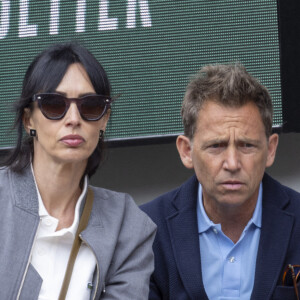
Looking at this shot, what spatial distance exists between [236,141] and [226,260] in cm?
44

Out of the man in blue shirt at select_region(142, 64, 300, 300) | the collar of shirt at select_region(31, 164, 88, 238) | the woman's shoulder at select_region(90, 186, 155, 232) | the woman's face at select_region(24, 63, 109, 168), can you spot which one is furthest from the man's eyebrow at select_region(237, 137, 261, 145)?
the collar of shirt at select_region(31, 164, 88, 238)

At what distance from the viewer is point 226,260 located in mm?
2877

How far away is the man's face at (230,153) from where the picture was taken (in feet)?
9.07

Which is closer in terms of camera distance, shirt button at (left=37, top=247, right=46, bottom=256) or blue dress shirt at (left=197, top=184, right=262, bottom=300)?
shirt button at (left=37, top=247, right=46, bottom=256)

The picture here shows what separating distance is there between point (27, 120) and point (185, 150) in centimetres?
67

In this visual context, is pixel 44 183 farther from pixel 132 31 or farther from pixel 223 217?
pixel 132 31

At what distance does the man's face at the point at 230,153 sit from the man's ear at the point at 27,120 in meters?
0.63

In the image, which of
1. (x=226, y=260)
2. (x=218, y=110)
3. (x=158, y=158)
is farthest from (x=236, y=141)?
(x=158, y=158)

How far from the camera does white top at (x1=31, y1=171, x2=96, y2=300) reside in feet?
8.13

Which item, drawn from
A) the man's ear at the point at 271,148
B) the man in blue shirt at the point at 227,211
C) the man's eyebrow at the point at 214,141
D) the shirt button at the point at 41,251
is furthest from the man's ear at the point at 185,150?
the shirt button at the point at 41,251

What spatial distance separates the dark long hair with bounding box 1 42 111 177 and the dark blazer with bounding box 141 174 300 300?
1.90 feet

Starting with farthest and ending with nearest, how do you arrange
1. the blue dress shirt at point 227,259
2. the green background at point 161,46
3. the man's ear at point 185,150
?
the green background at point 161,46 → the man's ear at point 185,150 → the blue dress shirt at point 227,259

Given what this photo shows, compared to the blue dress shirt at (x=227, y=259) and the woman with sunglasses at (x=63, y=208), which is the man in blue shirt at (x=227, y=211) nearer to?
the blue dress shirt at (x=227, y=259)

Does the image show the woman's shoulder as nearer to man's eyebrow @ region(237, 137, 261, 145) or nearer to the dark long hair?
the dark long hair
